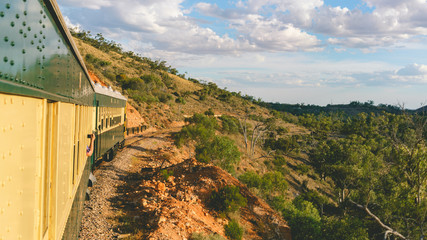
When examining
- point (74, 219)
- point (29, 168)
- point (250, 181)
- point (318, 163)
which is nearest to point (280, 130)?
point (318, 163)

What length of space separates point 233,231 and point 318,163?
36.0 metres

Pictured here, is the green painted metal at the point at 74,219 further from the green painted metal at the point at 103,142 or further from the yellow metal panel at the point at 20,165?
the green painted metal at the point at 103,142

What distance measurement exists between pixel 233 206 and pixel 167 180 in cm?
344

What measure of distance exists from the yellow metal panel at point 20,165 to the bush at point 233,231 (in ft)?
38.7

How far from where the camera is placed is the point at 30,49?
175cm

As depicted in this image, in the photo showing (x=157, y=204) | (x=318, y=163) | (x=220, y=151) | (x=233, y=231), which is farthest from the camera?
(x=318, y=163)

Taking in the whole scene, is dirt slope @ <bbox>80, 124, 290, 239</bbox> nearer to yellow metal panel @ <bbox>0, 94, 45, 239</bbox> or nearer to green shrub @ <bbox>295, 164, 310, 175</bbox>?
yellow metal panel @ <bbox>0, 94, 45, 239</bbox>

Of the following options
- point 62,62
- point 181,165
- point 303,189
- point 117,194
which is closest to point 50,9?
point 62,62

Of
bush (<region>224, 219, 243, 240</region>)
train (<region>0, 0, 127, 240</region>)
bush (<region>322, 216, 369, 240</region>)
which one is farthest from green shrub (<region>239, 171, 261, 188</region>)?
train (<region>0, 0, 127, 240</region>)

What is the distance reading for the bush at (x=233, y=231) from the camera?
12.9 m

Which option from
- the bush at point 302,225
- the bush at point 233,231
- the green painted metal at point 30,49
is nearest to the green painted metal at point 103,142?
the bush at point 233,231

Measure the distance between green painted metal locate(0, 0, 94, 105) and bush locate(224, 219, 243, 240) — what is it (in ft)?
37.9

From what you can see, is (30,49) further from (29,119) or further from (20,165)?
(20,165)

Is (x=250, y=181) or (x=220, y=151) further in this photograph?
(x=250, y=181)
